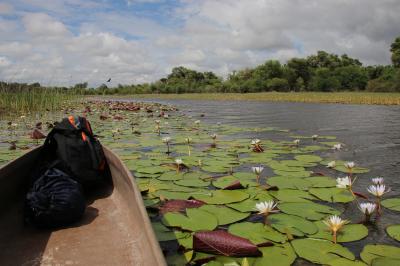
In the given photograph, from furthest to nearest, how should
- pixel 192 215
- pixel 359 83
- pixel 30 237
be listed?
pixel 359 83
pixel 192 215
pixel 30 237

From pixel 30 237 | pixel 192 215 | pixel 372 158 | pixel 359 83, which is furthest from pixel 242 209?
pixel 359 83

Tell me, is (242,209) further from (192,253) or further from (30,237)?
(30,237)

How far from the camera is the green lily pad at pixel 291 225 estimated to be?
243 cm

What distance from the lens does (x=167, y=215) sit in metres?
2.72

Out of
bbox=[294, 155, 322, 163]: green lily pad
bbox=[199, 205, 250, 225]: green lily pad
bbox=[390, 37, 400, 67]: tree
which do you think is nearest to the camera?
bbox=[199, 205, 250, 225]: green lily pad

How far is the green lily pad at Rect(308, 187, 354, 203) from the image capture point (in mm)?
3146

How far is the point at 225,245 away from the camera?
2.08 m

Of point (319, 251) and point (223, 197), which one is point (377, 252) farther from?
point (223, 197)

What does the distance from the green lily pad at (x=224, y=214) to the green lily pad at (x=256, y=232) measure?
0.30 feet

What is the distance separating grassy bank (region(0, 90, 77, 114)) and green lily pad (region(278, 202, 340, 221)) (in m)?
11.1

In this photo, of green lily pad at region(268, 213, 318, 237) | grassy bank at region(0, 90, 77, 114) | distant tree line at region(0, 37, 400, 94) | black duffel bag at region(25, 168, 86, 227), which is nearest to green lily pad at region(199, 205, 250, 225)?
green lily pad at region(268, 213, 318, 237)

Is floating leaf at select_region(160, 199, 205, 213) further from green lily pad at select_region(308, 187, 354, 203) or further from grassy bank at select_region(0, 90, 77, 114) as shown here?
grassy bank at select_region(0, 90, 77, 114)

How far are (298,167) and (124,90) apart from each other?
7164 centimetres

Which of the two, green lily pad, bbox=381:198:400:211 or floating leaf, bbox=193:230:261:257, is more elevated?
floating leaf, bbox=193:230:261:257
